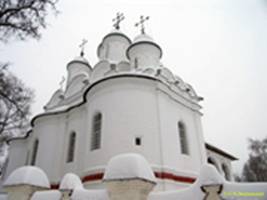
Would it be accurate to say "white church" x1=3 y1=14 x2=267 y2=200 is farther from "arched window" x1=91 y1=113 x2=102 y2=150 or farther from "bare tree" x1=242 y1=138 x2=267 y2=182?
"bare tree" x1=242 y1=138 x2=267 y2=182

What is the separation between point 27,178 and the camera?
708 centimetres

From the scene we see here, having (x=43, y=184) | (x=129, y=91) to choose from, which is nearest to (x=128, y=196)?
(x=43, y=184)

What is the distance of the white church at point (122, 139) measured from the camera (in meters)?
6.27

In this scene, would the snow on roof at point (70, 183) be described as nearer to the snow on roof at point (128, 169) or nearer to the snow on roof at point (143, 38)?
the snow on roof at point (128, 169)

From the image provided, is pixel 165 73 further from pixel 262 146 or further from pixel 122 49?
pixel 262 146

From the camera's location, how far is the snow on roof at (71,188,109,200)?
5.81 metres

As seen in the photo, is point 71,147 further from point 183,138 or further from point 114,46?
point 114,46

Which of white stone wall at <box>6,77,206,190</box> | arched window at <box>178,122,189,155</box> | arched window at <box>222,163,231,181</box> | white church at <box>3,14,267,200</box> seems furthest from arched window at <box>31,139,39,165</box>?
arched window at <box>222,163,231,181</box>

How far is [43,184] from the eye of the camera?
7.46 meters

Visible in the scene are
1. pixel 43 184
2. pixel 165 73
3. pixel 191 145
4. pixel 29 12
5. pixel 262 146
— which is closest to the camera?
pixel 43 184

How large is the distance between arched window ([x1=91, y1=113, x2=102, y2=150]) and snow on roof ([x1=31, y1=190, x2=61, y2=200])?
5.73 meters

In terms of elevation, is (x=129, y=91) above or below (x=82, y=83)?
below

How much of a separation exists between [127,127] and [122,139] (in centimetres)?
68

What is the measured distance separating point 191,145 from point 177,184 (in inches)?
128
